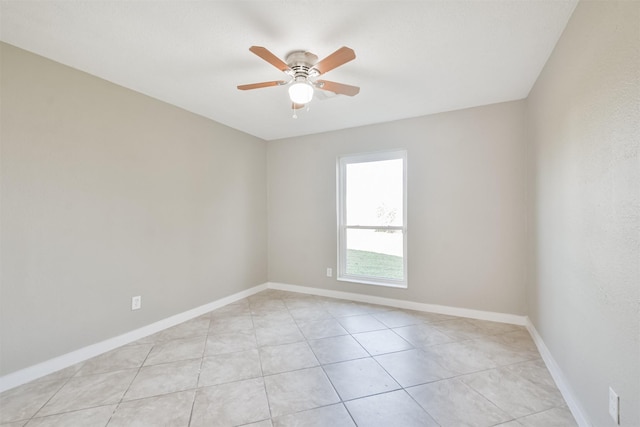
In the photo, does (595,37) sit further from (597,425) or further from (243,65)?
(243,65)

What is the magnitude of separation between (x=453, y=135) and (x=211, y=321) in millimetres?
3597

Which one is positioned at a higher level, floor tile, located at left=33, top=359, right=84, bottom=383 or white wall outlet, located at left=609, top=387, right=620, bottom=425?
white wall outlet, located at left=609, top=387, right=620, bottom=425

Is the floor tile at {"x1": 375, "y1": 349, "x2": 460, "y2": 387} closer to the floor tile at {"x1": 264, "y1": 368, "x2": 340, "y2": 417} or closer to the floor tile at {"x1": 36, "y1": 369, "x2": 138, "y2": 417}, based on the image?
the floor tile at {"x1": 264, "y1": 368, "x2": 340, "y2": 417}

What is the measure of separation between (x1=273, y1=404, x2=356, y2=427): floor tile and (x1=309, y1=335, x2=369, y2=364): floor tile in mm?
563

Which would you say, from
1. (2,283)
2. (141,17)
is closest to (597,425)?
(141,17)

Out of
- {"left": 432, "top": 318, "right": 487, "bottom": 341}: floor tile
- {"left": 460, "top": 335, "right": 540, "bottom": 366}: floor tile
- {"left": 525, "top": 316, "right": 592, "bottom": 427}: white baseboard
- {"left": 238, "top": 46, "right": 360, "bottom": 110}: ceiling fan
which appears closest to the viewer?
{"left": 525, "top": 316, "right": 592, "bottom": 427}: white baseboard

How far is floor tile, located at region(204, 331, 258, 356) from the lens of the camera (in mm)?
2461

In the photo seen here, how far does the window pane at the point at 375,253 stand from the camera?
3.66m

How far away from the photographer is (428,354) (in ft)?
7.76

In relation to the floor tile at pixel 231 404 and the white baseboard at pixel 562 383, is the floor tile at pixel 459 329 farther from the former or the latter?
the floor tile at pixel 231 404

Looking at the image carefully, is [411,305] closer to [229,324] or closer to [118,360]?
[229,324]

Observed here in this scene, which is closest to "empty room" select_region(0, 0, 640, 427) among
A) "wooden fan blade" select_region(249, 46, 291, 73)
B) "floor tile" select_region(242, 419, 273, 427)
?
"floor tile" select_region(242, 419, 273, 427)

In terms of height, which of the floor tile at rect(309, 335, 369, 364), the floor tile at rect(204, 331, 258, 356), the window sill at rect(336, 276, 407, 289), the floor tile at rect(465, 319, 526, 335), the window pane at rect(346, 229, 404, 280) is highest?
the window pane at rect(346, 229, 404, 280)

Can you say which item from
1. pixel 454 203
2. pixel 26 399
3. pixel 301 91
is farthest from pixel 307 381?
pixel 454 203
